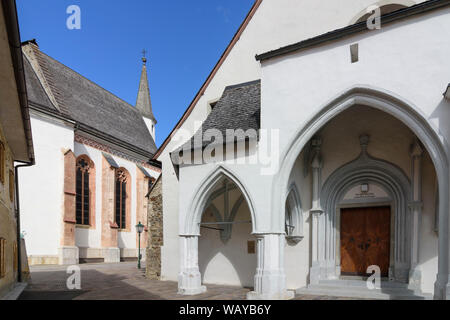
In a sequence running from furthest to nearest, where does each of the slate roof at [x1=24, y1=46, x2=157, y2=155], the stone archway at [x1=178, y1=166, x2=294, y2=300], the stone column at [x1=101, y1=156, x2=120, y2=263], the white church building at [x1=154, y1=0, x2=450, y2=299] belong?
the stone column at [x1=101, y1=156, x2=120, y2=263], the slate roof at [x1=24, y1=46, x2=157, y2=155], the stone archway at [x1=178, y1=166, x2=294, y2=300], the white church building at [x1=154, y1=0, x2=450, y2=299]

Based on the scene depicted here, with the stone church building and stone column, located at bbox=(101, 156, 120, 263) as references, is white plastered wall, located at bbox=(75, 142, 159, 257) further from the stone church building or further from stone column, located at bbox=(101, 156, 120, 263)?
stone column, located at bbox=(101, 156, 120, 263)

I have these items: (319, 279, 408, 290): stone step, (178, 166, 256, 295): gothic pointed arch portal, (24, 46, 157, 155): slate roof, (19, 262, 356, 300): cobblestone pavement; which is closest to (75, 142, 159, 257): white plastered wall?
Answer: (24, 46, 157, 155): slate roof

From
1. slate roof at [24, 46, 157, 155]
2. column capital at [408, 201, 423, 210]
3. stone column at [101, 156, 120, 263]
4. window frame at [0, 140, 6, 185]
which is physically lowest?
stone column at [101, 156, 120, 263]

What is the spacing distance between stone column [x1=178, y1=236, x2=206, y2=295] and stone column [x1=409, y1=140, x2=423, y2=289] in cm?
550

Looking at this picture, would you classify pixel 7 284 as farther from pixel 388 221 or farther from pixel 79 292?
pixel 388 221

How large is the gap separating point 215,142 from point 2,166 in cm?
538

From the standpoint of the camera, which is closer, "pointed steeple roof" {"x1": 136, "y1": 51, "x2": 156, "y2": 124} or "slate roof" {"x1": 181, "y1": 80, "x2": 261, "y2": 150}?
"slate roof" {"x1": 181, "y1": 80, "x2": 261, "y2": 150}

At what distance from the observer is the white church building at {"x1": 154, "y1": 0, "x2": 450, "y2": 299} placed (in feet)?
25.4

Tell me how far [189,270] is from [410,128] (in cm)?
668

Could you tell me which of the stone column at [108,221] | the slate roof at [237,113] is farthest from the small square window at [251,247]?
the stone column at [108,221]

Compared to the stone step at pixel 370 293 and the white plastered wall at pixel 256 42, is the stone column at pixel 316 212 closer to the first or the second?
the stone step at pixel 370 293

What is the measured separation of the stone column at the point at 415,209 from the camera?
9172 millimetres

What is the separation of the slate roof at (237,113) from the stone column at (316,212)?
2.08 meters

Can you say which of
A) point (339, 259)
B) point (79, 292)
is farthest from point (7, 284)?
point (339, 259)
